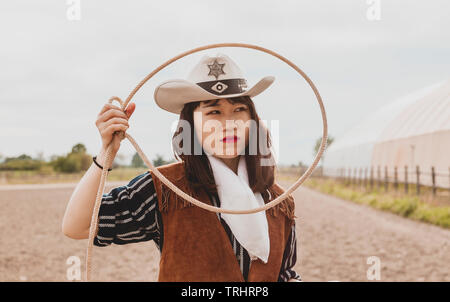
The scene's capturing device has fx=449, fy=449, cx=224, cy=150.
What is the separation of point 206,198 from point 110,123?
0.49 metres

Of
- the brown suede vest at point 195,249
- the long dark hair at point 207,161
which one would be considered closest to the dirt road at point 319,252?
the long dark hair at point 207,161

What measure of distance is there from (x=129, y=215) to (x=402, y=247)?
6.80 m

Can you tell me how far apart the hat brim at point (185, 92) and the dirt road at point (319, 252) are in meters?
4.13

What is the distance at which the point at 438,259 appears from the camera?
21.9ft

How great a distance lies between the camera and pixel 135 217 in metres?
1.68

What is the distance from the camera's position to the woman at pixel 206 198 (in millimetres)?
1628

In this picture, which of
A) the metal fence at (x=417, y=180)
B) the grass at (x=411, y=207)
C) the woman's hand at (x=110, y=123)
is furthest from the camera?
the metal fence at (x=417, y=180)

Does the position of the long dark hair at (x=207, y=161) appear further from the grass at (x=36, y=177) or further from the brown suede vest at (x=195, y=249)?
the grass at (x=36, y=177)

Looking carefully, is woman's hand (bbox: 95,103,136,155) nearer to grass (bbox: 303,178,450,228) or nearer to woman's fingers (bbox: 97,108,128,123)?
woman's fingers (bbox: 97,108,128,123)

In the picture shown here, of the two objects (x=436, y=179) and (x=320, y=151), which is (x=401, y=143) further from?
(x=320, y=151)

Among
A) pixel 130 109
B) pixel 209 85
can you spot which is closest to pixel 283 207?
pixel 209 85

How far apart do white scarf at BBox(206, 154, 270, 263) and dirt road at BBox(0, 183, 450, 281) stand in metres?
3.97

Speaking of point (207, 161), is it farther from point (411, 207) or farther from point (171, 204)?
point (411, 207)
